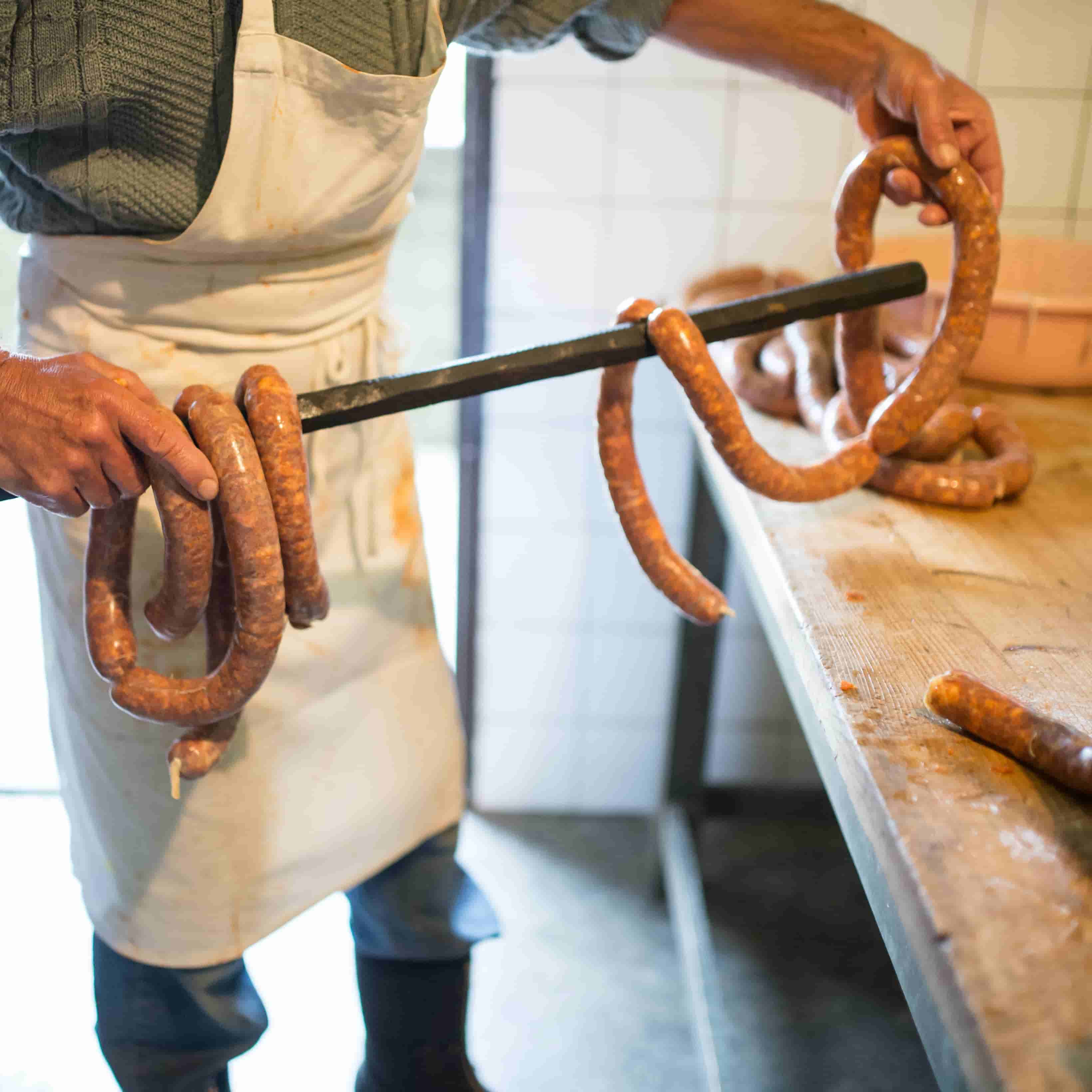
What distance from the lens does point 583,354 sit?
84 centimetres

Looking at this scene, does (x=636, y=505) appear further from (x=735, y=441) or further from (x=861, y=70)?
(x=861, y=70)

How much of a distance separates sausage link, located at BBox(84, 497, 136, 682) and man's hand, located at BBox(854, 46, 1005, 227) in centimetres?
77

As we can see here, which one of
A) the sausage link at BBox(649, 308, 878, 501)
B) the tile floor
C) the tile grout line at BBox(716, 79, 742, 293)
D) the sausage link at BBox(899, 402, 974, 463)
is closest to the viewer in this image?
the sausage link at BBox(649, 308, 878, 501)

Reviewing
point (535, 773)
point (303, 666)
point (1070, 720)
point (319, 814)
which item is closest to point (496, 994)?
point (535, 773)

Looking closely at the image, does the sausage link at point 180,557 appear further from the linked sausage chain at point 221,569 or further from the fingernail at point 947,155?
the fingernail at point 947,155

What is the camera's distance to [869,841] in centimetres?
63

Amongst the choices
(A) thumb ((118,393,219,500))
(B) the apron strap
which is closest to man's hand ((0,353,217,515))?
(A) thumb ((118,393,219,500))

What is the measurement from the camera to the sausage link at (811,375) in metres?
1.21

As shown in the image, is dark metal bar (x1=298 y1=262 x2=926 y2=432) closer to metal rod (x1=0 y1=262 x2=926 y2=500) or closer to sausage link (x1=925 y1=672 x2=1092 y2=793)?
metal rod (x1=0 y1=262 x2=926 y2=500)

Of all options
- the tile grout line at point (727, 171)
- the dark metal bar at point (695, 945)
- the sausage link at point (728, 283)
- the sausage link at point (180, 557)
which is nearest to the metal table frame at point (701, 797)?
the dark metal bar at point (695, 945)

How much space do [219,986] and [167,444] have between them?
0.60 m

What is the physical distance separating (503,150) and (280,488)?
3.67 feet

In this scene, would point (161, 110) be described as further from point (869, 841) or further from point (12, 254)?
point (12, 254)

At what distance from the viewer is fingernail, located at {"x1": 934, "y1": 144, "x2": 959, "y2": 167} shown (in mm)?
975
